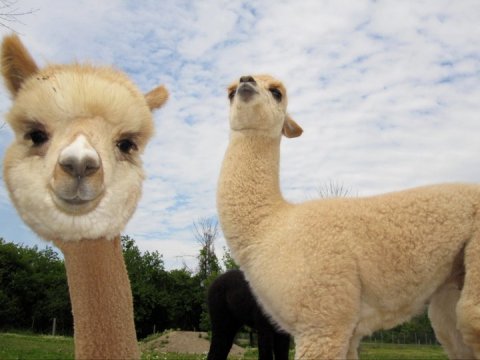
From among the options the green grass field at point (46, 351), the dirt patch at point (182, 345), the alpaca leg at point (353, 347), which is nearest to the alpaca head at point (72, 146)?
the alpaca leg at point (353, 347)

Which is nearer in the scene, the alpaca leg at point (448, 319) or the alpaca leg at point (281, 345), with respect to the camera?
the alpaca leg at point (448, 319)

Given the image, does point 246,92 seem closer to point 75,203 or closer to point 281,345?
point 75,203

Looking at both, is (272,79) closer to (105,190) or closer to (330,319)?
(330,319)

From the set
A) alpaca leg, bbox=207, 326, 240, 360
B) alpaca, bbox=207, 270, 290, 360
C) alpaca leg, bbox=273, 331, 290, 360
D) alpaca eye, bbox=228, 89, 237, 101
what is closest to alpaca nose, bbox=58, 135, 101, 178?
alpaca eye, bbox=228, 89, 237, 101

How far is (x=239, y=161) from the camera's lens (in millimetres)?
3316

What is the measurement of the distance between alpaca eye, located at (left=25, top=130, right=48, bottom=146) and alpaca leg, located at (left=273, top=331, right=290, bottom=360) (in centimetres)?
472

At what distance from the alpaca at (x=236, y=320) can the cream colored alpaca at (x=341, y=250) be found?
2835 mm

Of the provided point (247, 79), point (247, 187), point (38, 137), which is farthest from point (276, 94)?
point (38, 137)

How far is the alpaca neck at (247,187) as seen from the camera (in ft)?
10.1

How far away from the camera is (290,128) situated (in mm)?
→ 3896

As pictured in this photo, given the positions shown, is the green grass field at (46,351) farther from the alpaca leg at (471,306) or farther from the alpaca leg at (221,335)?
the alpaca leg at (471,306)

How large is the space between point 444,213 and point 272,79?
1.59 m

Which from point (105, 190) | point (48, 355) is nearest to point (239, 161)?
point (105, 190)

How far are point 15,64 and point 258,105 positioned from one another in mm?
1700
